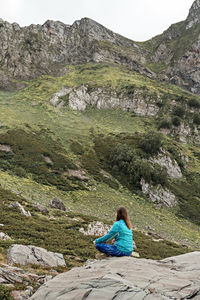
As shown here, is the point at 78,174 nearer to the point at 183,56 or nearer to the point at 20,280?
the point at 20,280

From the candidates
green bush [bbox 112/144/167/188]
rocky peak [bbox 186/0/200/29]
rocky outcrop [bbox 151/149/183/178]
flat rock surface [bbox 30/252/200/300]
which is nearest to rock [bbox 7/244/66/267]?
flat rock surface [bbox 30/252/200/300]

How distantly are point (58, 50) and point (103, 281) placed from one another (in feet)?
613

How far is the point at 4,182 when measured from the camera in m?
30.6

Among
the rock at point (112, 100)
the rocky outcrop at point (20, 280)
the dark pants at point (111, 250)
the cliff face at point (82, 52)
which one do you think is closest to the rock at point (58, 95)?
the rock at point (112, 100)

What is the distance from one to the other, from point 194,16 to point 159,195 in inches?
8244

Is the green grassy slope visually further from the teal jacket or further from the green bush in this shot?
the teal jacket

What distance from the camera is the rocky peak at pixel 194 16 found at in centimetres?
18974

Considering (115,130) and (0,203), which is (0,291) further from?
(115,130)

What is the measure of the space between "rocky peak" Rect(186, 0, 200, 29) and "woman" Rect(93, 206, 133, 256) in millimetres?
224894

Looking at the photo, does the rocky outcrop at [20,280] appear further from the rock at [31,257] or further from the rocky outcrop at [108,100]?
the rocky outcrop at [108,100]

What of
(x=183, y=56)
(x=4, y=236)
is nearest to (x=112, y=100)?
(x=183, y=56)

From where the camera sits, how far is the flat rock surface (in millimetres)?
5617

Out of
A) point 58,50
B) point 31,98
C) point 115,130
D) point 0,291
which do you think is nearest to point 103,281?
point 0,291

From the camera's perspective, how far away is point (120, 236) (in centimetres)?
936
